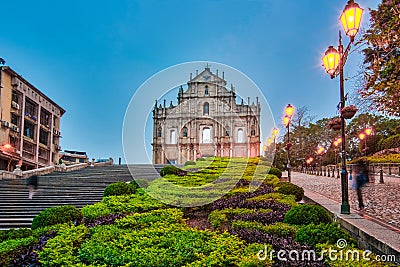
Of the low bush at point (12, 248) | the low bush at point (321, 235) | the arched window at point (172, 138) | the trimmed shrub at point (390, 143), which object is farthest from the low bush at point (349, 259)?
the arched window at point (172, 138)

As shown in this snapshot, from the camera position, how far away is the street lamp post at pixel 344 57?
659 cm

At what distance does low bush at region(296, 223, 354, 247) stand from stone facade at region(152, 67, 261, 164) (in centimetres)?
4152

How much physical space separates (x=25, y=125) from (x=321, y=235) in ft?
113

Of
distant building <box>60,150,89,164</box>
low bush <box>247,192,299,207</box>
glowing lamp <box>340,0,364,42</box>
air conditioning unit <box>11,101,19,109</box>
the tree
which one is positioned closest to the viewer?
glowing lamp <box>340,0,364,42</box>

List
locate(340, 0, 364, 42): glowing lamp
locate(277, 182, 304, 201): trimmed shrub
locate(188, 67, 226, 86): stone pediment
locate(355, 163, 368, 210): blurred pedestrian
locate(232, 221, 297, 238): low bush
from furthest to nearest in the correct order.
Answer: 1. locate(188, 67, 226, 86): stone pediment
2. locate(277, 182, 304, 201): trimmed shrub
3. locate(355, 163, 368, 210): blurred pedestrian
4. locate(340, 0, 364, 42): glowing lamp
5. locate(232, 221, 297, 238): low bush

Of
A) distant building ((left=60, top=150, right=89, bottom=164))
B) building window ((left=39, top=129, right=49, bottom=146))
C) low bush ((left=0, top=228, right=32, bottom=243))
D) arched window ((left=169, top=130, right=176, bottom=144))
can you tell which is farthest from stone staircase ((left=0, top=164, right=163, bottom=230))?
distant building ((left=60, top=150, right=89, bottom=164))

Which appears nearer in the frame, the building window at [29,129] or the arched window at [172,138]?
the building window at [29,129]

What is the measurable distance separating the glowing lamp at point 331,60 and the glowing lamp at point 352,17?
0.74 meters

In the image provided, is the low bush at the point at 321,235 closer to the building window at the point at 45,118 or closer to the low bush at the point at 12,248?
the low bush at the point at 12,248

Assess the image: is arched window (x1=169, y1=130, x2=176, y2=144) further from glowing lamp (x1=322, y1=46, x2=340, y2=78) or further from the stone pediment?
glowing lamp (x1=322, y1=46, x2=340, y2=78)

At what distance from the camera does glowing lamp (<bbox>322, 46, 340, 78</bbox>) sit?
24.4ft

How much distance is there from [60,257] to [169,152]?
4377cm

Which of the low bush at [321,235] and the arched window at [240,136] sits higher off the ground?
the arched window at [240,136]

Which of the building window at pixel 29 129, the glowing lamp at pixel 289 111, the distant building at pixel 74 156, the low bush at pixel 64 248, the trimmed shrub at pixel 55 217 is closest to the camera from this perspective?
the low bush at pixel 64 248
